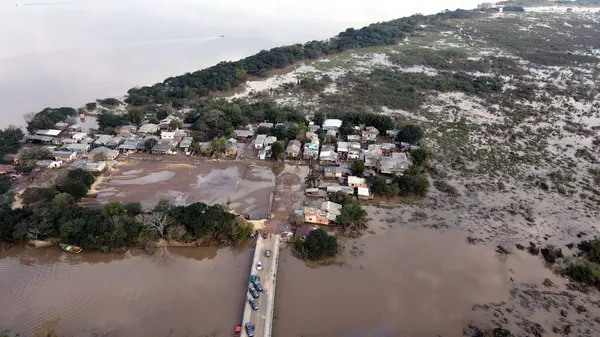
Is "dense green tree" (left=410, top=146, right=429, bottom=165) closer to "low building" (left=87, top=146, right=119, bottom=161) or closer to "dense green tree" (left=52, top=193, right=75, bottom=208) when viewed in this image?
"low building" (left=87, top=146, right=119, bottom=161)

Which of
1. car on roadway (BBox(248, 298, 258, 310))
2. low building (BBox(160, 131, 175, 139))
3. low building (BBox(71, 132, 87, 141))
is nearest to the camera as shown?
car on roadway (BBox(248, 298, 258, 310))

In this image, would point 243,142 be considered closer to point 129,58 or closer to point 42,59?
point 129,58

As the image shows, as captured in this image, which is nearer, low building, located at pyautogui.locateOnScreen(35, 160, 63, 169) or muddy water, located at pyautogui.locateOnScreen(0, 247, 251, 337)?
muddy water, located at pyautogui.locateOnScreen(0, 247, 251, 337)

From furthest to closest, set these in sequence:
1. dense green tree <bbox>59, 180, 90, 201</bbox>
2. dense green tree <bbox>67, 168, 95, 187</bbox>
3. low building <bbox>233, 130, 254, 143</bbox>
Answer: low building <bbox>233, 130, 254, 143</bbox>, dense green tree <bbox>67, 168, 95, 187</bbox>, dense green tree <bbox>59, 180, 90, 201</bbox>

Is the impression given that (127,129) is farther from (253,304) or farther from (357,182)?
(253,304)

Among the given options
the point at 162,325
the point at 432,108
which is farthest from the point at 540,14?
the point at 162,325

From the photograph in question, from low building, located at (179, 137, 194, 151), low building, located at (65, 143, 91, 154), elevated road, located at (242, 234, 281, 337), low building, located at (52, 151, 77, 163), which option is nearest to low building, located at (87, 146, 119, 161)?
low building, located at (65, 143, 91, 154)

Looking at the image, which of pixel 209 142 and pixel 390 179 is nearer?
pixel 390 179

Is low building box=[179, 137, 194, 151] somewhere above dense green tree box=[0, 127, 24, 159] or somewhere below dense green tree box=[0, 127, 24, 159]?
below
